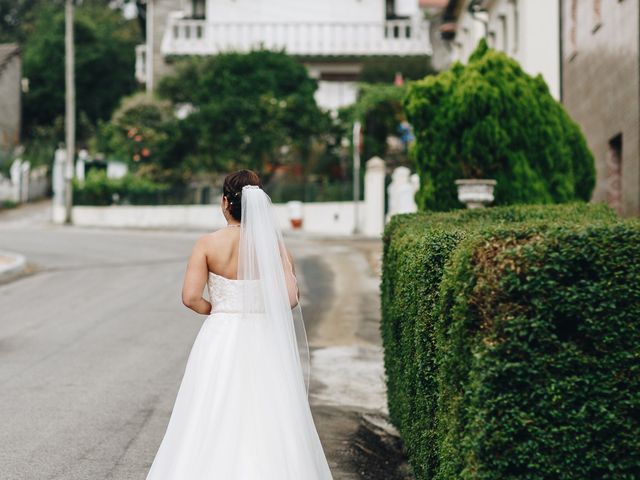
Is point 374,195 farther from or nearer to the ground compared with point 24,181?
nearer to the ground

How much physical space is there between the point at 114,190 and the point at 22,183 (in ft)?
30.5

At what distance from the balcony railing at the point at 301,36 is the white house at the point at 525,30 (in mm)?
11542

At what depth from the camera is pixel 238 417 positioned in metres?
5.67

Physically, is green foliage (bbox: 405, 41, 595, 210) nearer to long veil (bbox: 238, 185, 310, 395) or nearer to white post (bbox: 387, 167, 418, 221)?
long veil (bbox: 238, 185, 310, 395)

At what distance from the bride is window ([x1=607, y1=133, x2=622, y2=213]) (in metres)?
13.9

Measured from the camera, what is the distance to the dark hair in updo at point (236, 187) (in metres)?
5.88

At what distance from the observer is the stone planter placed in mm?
13914

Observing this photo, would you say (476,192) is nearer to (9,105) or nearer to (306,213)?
(306,213)

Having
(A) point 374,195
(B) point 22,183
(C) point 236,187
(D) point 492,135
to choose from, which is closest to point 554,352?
(C) point 236,187

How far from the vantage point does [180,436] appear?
569 cm

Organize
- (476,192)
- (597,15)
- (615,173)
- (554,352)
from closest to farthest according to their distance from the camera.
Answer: (554,352)
(476,192)
(615,173)
(597,15)

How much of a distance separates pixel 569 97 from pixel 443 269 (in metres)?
18.9

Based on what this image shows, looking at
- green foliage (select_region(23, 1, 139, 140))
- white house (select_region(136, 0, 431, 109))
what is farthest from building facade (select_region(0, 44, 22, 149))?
white house (select_region(136, 0, 431, 109))

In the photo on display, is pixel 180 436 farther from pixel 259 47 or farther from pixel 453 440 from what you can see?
pixel 259 47
